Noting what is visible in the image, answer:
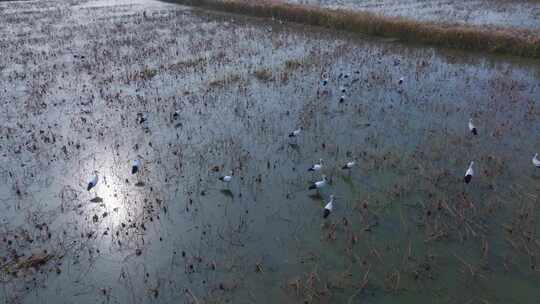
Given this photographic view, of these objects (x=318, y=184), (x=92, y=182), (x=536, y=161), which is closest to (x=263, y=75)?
(x=318, y=184)

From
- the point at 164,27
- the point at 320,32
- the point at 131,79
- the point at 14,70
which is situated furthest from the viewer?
the point at 164,27

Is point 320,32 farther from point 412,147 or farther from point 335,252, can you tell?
point 335,252

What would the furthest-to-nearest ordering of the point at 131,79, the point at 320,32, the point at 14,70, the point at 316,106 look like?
the point at 320,32, the point at 14,70, the point at 131,79, the point at 316,106

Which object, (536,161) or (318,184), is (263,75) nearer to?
(318,184)

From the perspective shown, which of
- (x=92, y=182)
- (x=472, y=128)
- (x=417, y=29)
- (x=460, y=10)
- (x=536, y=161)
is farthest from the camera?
(x=460, y=10)

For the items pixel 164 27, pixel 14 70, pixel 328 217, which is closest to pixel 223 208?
pixel 328 217

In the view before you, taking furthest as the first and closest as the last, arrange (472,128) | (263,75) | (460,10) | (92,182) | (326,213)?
(460,10), (263,75), (472,128), (92,182), (326,213)
